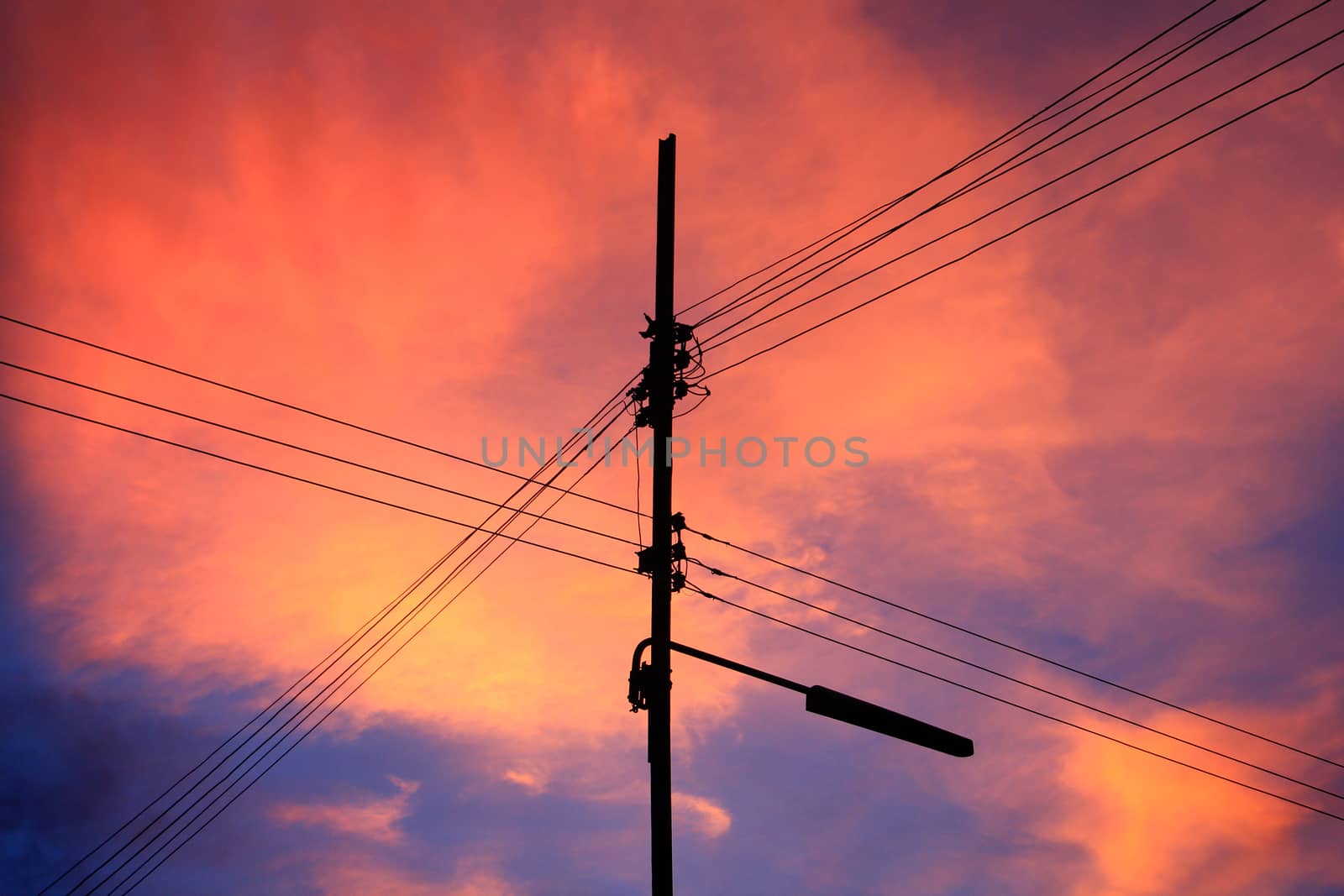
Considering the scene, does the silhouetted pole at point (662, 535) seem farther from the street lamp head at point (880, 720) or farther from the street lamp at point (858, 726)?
the street lamp head at point (880, 720)

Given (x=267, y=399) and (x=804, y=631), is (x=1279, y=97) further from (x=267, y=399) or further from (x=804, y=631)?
(x=267, y=399)

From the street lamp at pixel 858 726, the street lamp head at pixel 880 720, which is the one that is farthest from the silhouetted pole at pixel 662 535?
the street lamp head at pixel 880 720


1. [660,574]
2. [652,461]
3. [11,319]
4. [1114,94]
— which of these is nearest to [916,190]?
[1114,94]

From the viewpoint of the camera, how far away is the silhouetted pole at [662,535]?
10.1m

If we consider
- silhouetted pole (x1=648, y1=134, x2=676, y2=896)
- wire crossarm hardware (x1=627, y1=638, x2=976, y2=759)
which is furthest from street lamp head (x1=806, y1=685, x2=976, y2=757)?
silhouetted pole (x1=648, y1=134, x2=676, y2=896)

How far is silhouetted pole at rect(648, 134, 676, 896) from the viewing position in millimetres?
10109

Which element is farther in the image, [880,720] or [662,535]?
[662,535]

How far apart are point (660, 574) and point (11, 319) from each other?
31.0 feet

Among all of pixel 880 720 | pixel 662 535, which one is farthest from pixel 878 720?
pixel 662 535

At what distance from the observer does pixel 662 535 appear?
11273mm

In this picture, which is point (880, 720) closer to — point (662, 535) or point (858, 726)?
point (858, 726)

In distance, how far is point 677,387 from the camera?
12.2m

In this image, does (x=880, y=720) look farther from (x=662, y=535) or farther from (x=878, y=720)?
(x=662, y=535)

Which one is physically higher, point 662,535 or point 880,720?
point 662,535
